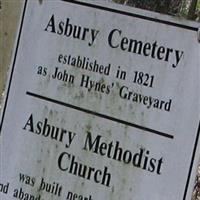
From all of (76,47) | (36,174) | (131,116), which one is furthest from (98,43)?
(36,174)

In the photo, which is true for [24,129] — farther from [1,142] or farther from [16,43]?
[16,43]

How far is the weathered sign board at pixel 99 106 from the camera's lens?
2.37 m

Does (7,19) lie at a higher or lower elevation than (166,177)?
higher

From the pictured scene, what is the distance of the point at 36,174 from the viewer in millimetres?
2588

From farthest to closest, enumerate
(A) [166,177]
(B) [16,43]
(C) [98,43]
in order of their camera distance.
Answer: (B) [16,43] → (C) [98,43] → (A) [166,177]

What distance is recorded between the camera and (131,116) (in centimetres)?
244

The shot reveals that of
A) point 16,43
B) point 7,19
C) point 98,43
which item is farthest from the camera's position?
point 7,19

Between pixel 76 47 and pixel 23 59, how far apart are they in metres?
0.26

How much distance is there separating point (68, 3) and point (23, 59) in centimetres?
31

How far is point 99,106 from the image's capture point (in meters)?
2.51

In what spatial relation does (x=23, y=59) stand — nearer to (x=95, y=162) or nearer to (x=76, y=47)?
(x=76, y=47)

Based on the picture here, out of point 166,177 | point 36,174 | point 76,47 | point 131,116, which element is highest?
point 76,47

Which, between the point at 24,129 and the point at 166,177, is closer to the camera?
the point at 166,177

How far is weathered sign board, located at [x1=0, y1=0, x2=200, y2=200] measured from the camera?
2369 mm
